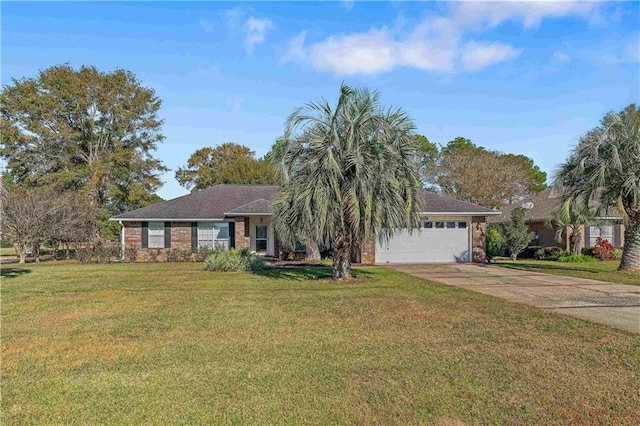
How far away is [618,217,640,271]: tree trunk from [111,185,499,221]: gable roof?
5.85 metres

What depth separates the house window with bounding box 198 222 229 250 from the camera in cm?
2284

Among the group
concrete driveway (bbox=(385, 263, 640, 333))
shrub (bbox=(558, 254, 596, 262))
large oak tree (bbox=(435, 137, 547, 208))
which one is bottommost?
shrub (bbox=(558, 254, 596, 262))

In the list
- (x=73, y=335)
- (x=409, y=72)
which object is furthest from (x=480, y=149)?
(x=73, y=335)

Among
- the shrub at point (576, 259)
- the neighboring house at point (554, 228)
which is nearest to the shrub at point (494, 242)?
the neighboring house at point (554, 228)

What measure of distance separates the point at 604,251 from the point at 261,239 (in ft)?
60.4

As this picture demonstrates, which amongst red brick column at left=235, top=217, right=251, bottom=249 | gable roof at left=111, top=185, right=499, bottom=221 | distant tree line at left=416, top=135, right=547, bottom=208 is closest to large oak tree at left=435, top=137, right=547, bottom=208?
distant tree line at left=416, top=135, right=547, bottom=208

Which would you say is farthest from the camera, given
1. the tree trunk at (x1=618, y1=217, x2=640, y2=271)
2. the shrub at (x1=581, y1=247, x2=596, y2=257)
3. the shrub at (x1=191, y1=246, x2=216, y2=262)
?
the shrub at (x1=581, y1=247, x2=596, y2=257)

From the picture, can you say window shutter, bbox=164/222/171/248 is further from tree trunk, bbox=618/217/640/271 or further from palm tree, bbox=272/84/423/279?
tree trunk, bbox=618/217/640/271

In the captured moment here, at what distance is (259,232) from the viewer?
894 inches

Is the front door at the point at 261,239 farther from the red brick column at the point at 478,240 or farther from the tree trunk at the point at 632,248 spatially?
the tree trunk at the point at 632,248

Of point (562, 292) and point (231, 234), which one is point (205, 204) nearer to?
point (231, 234)

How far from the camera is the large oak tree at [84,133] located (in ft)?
106

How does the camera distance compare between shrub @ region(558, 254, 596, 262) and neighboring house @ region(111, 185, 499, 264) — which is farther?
shrub @ region(558, 254, 596, 262)

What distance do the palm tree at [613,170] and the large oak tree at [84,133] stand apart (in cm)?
2972
